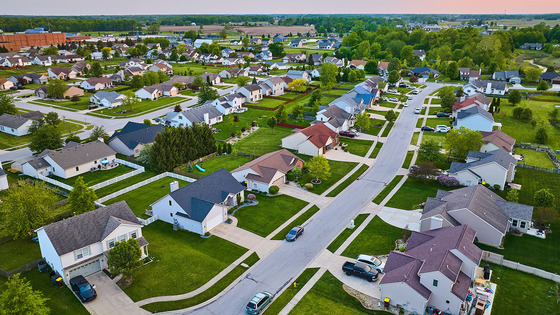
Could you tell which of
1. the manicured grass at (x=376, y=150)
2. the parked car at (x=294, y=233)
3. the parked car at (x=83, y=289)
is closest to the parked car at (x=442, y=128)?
the manicured grass at (x=376, y=150)

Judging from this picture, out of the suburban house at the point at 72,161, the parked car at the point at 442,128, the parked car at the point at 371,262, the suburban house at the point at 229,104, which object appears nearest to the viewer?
the parked car at the point at 371,262

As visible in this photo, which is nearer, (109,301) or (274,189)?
(109,301)

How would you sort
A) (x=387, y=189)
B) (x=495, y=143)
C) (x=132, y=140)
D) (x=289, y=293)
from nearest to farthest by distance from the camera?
(x=289, y=293), (x=387, y=189), (x=495, y=143), (x=132, y=140)

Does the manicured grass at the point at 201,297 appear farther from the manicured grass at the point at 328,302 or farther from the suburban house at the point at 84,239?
the suburban house at the point at 84,239

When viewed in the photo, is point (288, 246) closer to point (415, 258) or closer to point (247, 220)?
point (247, 220)

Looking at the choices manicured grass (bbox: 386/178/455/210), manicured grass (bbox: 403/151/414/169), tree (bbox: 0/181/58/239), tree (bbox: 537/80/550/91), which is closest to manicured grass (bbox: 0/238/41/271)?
tree (bbox: 0/181/58/239)

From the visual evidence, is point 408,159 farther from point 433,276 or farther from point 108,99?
point 108,99

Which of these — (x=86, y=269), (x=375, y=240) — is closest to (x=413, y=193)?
(x=375, y=240)

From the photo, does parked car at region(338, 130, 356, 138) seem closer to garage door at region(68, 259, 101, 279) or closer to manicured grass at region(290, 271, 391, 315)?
manicured grass at region(290, 271, 391, 315)
